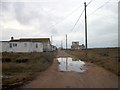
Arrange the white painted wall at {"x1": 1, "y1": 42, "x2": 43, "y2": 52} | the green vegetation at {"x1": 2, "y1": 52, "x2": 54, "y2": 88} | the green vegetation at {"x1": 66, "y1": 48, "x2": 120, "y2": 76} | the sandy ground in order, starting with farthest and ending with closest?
the white painted wall at {"x1": 1, "y1": 42, "x2": 43, "y2": 52} → the green vegetation at {"x1": 66, "y1": 48, "x2": 120, "y2": 76} → the green vegetation at {"x1": 2, "y1": 52, "x2": 54, "y2": 88} → the sandy ground

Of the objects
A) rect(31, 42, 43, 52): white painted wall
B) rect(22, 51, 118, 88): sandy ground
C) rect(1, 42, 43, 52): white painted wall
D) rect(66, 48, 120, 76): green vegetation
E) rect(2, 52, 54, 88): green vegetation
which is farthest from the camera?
rect(31, 42, 43, 52): white painted wall

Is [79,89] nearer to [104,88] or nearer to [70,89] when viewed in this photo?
[70,89]

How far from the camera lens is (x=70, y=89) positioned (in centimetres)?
944

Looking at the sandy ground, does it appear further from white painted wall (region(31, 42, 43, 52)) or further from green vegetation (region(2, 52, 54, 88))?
white painted wall (region(31, 42, 43, 52))

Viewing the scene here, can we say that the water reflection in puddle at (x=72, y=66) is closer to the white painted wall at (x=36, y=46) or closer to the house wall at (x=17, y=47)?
the house wall at (x=17, y=47)

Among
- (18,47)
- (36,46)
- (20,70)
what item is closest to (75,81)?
(20,70)

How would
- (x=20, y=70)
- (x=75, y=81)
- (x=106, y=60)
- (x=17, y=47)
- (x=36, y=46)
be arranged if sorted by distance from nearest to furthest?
(x=75, y=81), (x=20, y=70), (x=106, y=60), (x=17, y=47), (x=36, y=46)

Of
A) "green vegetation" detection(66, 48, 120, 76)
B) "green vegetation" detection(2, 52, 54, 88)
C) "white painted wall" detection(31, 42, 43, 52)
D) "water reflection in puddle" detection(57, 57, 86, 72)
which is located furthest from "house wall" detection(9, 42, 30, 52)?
"water reflection in puddle" detection(57, 57, 86, 72)

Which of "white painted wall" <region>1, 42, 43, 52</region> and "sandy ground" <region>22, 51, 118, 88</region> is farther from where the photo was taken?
"white painted wall" <region>1, 42, 43, 52</region>

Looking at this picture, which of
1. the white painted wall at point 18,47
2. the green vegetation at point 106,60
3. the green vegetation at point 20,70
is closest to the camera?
the green vegetation at point 20,70

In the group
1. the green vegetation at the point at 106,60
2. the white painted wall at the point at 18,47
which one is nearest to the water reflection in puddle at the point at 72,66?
the green vegetation at the point at 106,60

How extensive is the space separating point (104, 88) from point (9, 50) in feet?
146

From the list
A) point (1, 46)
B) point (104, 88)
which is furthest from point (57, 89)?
point (1, 46)

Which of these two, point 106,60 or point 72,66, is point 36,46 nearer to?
point 106,60
